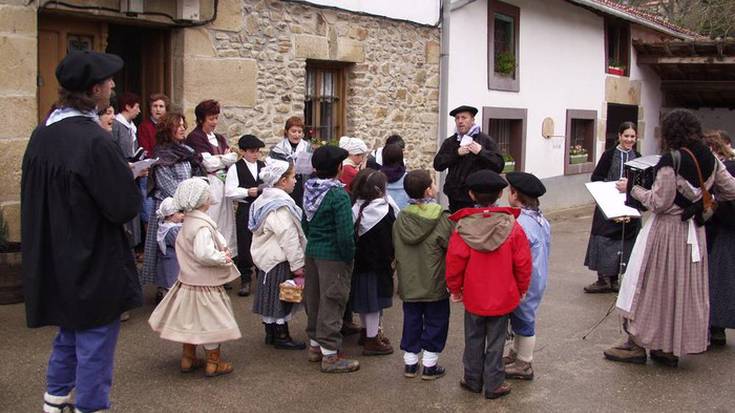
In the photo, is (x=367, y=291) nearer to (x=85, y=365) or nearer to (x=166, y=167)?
(x=166, y=167)

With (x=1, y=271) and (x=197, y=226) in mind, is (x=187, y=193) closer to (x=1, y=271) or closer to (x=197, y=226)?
(x=197, y=226)

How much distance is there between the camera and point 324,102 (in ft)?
33.3

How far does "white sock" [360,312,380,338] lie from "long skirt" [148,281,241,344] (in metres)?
1.02

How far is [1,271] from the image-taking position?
648 cm

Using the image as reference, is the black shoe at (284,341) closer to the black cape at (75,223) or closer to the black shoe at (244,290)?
the black shoe at (244,290)

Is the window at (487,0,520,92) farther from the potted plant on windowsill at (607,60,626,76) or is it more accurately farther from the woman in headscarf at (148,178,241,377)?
the woman in headscarf at (148,178,241,377)

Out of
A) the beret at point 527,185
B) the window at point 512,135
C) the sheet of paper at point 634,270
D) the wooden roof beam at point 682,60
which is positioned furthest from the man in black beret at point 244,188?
the wooden roof beam at point 682,60

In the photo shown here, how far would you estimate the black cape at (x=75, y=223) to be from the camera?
134 inches

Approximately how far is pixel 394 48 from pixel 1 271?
604 centimetres

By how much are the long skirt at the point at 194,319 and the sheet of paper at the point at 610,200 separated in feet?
10.0

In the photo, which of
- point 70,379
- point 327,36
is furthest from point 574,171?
point 70,379

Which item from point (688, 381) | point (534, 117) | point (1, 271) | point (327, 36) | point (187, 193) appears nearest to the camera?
point (187, 193)

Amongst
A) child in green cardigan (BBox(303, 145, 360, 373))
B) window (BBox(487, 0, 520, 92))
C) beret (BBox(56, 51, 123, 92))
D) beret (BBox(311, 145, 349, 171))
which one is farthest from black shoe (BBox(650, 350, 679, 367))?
window (BBox(487, 0, 520, 92))

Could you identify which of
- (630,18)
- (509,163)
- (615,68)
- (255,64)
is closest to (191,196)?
(255,64)
